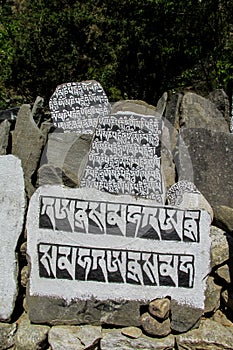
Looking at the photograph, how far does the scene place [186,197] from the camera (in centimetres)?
368

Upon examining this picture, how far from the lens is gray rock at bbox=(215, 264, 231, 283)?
146 inches

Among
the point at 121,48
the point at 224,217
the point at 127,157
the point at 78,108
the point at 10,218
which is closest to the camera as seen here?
the point at 10,218

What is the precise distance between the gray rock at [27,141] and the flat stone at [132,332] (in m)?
1.30

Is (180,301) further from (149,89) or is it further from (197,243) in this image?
(149,89)

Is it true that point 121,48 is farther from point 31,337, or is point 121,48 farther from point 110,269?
point 31,337

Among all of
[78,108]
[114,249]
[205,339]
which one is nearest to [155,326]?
[205,339]

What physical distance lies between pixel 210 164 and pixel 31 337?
180 centimetres

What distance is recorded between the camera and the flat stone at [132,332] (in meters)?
3.52

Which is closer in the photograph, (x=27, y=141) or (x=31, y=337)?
(x=31, y=337)

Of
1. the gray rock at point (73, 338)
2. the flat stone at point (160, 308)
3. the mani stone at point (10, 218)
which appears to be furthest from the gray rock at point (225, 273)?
the mani stone at point (10, 218)

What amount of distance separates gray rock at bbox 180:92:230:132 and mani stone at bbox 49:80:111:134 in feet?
2.13

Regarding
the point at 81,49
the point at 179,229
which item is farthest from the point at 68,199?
the point at 81,49

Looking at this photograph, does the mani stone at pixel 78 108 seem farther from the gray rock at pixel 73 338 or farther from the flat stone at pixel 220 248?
the gray rock at pixel 73 338

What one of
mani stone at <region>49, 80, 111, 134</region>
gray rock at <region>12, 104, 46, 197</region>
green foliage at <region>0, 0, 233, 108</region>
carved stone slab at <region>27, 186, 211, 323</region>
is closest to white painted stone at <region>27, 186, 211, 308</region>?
carved stone slab at <region>27, 186, 211, 323</region>
